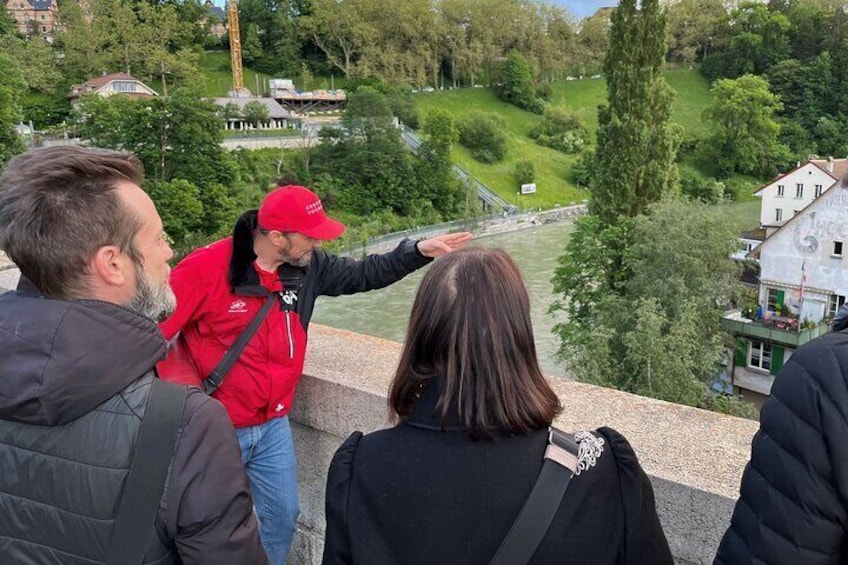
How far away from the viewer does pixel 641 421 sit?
1857 millimetres

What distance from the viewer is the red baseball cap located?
204cm

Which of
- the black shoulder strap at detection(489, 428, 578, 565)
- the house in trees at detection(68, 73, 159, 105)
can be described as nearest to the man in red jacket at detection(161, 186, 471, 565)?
the black shoulder strap at detection(489, 428, 578, 565)

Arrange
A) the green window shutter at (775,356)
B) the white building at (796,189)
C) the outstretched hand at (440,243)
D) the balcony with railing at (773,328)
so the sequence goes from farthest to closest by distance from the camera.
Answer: the white building at (796,189) → the green window shutter at (775,356) → the balcony with railing at (773,328) → the outstretched hand at (440,243)

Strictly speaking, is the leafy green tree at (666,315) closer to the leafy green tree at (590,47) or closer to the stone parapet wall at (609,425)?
the stone parapet wall at (609,425)

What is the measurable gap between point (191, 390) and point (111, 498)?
0.19m

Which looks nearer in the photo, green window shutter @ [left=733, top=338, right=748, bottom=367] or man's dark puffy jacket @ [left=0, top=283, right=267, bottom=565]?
man's dark puffy jacket @ [left=0, top=283, right=267, bottom=565]

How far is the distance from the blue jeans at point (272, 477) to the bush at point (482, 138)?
4576 cm

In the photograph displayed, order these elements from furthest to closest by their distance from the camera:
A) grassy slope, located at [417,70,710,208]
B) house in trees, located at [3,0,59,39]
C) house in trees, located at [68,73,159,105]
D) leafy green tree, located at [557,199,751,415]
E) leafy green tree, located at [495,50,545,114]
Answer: leafy green tree, located at [495,50,545,114] → house in trees, located at [3,0,59,39] → grassy slope, located at [417,70,710,208] → house in trees, located at [68,73,159,105] → leafy green tree, located at [557,199,751,415]

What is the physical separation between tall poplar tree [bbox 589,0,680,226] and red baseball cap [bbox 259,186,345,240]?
16946 mm

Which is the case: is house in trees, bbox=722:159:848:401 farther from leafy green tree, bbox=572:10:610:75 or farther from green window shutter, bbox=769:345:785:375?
leafy green tree, bbox=572:10:610:75

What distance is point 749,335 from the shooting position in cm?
1703

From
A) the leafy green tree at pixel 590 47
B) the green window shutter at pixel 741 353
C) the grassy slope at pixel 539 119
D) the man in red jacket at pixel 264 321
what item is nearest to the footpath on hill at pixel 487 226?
the grassy slope at pixel 539 119

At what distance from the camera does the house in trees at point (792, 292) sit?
16.7 meters

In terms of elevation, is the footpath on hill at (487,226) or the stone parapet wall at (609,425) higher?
the stone parapet wall at (609,425)
